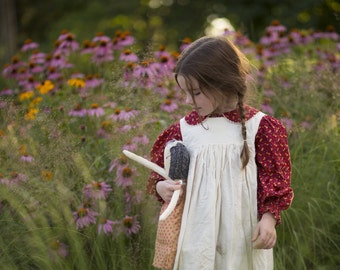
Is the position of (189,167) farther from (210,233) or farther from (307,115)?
(307,115)

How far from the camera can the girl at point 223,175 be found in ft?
6.11

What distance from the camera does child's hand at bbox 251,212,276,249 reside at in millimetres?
1841

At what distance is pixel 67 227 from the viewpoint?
2584mm

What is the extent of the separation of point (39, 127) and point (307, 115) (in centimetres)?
157

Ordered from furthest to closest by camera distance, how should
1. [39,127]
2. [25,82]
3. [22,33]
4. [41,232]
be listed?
[22,33] → [25,82] → [39,127] → [41,232]

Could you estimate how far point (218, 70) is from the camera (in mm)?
1861

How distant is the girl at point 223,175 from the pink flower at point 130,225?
0.65m

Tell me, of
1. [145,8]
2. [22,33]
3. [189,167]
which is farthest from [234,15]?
[189,167]

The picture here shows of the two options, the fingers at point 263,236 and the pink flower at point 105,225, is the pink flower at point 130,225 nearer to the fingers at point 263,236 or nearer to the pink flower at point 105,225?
the pink flower at point 105,225

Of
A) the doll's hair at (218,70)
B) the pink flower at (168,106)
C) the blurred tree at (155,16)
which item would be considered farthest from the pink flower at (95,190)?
the blurred tree at (155,16)

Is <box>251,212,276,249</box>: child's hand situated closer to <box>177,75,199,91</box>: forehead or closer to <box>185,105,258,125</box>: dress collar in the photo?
<box>185,105,258,125</box>: dress collar

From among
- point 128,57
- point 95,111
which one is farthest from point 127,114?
point 128,57

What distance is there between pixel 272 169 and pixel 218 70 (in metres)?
0.35

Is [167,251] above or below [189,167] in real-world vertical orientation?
below
